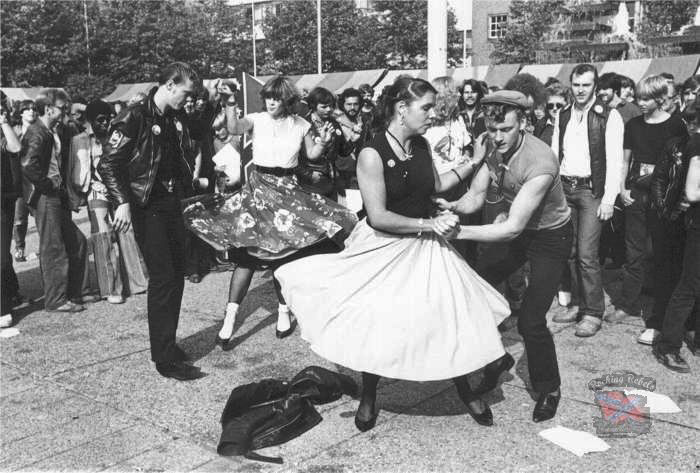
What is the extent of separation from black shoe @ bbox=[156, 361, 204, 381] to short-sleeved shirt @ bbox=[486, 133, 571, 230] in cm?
240

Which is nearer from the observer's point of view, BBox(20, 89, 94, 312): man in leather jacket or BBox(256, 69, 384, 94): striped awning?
BBox(20, 89, 94, 312): man in leather jacket

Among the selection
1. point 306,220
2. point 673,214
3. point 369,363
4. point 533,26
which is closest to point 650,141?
point 673,214

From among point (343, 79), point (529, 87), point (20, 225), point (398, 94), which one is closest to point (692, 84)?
point (529, 87)

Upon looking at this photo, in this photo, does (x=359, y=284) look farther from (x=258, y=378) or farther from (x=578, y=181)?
(x=578, y=181)

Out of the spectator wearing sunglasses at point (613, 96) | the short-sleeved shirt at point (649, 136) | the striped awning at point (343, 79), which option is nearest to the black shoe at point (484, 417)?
the short-sleeved shirt at point (649, 136)

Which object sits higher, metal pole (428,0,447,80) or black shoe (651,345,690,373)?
metal pole (428,0,447,80)

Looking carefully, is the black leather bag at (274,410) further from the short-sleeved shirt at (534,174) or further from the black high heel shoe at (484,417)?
the short-sleeved shirt at (534,174)

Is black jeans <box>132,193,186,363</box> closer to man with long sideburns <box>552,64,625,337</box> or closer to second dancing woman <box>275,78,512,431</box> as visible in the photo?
second dancing woman <box>275,78,512,431</box>

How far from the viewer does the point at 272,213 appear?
5.88 metres

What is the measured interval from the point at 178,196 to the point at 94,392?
1416mm

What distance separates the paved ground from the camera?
151 inches

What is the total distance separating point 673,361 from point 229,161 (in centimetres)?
493

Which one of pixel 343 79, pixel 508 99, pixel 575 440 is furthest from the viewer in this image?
pixel 343 79

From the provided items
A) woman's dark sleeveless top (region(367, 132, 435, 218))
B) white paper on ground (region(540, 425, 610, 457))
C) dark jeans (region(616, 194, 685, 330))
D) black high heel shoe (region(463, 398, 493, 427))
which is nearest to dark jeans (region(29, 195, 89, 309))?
woman's dark sleeveless top (region(367, 132, 435, 218))
